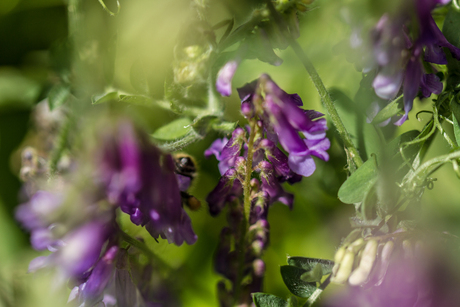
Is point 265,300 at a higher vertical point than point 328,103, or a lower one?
lower

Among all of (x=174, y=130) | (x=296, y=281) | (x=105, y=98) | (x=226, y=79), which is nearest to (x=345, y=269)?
(x=296, y=281)

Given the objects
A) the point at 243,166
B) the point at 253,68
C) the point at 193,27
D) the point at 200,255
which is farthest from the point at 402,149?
the point at 200,255

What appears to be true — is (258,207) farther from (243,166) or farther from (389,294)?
(389,294)

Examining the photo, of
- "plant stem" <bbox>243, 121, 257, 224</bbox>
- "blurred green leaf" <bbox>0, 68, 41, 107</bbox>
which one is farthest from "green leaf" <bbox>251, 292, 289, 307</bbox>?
"blurred green leaf" <bbox>0, 68, 41, 107</bbox>

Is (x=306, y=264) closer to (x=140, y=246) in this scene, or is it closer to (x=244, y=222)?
(x=244, y=222)

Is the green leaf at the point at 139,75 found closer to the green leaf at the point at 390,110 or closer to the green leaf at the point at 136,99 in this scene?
the green leaf at the point at 136,99

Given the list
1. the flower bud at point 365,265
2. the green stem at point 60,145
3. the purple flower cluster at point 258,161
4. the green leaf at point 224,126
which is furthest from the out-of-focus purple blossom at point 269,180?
the green stem at point 60,145
